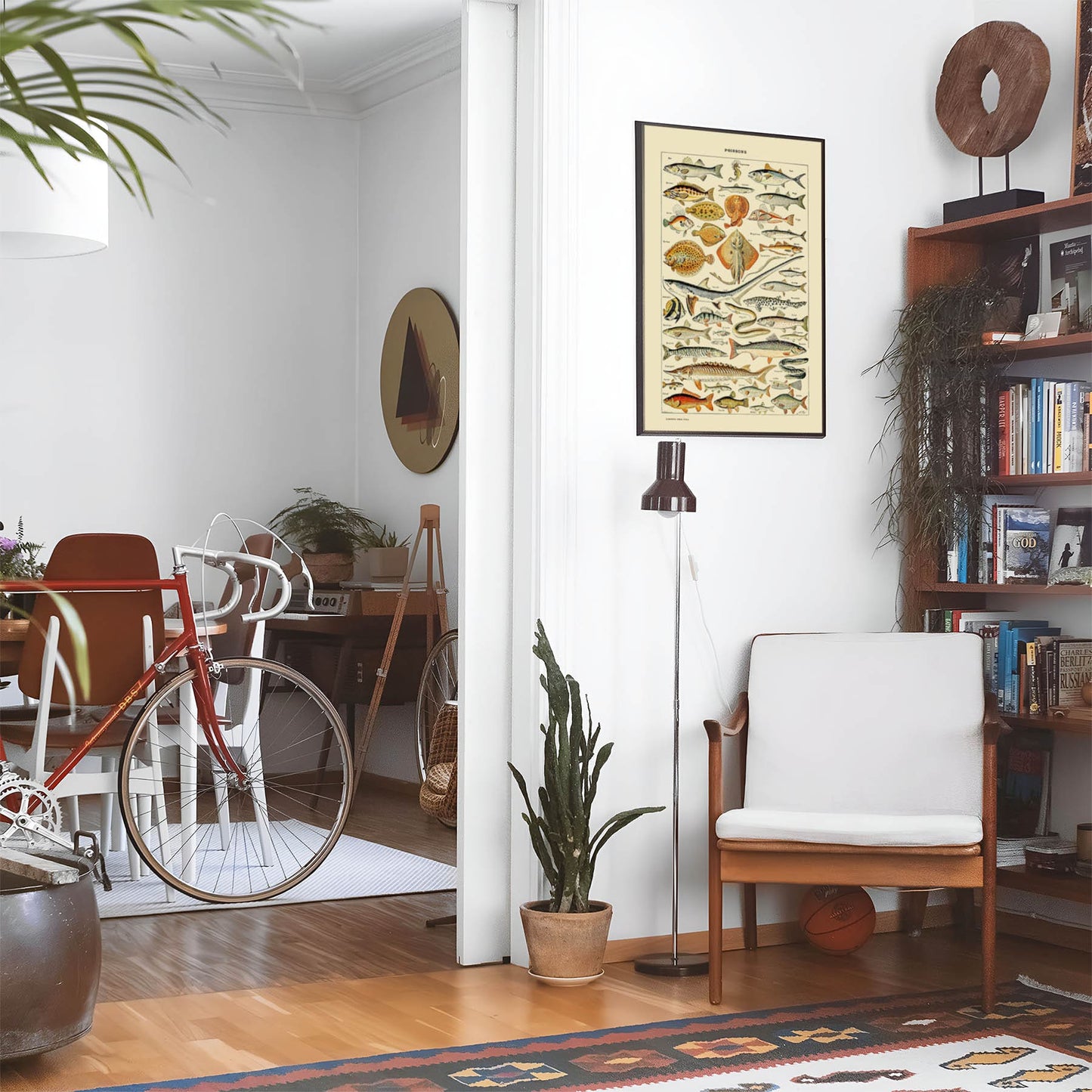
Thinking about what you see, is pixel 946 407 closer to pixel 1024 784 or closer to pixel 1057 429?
pixel 1057 429

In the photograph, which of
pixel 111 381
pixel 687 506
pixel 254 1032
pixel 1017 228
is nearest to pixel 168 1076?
pixel 254 1032

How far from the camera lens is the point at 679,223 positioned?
3.78 m

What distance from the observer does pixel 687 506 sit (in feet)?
11.5

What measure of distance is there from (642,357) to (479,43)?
87 cm

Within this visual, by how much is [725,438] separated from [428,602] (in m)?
2.42

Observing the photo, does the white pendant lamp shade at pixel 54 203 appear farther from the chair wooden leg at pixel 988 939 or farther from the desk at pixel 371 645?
the chair wooden leg at pixel 988 939

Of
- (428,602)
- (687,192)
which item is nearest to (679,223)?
(687,192)

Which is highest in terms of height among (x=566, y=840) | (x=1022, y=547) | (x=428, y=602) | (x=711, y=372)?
(x=711, y=372)

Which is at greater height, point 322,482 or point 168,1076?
point 322,482

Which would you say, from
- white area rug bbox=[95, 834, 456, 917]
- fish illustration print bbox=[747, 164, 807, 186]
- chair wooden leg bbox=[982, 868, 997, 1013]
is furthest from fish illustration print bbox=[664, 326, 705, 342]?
white area rug bbox=[95, 834, 456, 917]

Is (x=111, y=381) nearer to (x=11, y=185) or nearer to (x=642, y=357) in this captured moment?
(x=11, y=185)

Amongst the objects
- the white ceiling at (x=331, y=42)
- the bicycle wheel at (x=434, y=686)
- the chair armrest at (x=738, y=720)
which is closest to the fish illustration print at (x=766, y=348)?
the chair armrest at (x=738, y=720)

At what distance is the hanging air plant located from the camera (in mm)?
3934

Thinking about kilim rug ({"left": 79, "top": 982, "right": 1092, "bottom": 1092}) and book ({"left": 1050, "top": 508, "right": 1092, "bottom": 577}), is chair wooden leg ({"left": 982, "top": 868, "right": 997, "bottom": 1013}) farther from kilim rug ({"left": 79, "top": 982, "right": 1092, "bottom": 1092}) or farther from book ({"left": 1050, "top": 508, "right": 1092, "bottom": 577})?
book ({"left": 1050, "top": 508, "right": 1092, "bottom": 577})
